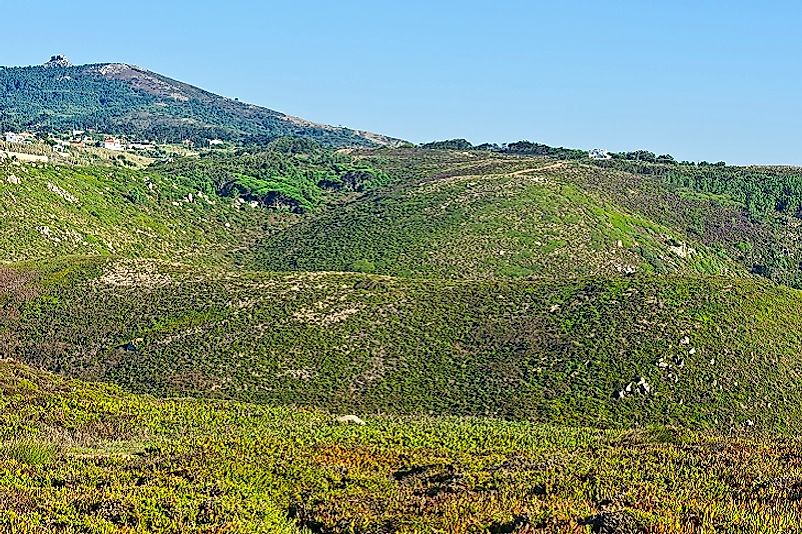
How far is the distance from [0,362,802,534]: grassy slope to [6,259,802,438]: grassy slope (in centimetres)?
1552

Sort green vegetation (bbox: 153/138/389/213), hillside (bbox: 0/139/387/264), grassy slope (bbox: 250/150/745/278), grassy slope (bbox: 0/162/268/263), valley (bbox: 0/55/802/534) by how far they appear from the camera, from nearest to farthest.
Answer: valley (bbox: 0/55/802/534)
grassy slope (bbox: 0/162/268/263)
hillside (bbox: 0/139/387/264)
grassy slope (bbox: 250/150/745/278)
green vegetation (bbox: 153/138/389/213)

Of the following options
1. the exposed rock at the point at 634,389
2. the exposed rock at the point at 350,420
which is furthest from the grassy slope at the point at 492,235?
the exposed rock at the point at 350,420

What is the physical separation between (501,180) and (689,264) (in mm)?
29961

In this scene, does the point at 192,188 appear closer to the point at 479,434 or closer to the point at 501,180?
the point at 501,180

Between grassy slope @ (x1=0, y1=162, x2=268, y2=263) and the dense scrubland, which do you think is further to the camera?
grassy slope @ (x1=0, y1=162, x2=268, y2=263)

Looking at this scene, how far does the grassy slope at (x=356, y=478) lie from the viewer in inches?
556

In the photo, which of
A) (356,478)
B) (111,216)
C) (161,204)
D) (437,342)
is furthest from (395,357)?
(161,204)

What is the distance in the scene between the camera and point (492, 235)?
322 ft

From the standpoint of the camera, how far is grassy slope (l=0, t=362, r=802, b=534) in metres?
14.1

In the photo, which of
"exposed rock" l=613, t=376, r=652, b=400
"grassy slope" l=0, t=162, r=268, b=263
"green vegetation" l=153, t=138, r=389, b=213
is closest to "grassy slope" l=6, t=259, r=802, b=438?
"exposed rock" l=613, t=376, r=652, b=400

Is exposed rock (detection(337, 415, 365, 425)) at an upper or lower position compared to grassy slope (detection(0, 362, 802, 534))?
lower

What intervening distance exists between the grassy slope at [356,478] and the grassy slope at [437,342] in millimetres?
15524

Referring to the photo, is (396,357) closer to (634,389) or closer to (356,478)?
(634,389)

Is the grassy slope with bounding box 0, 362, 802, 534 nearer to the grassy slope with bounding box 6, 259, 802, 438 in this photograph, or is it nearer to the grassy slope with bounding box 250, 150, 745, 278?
the grassy slope with bounding box 6, 259, 802, 438
